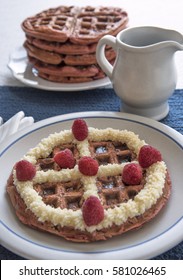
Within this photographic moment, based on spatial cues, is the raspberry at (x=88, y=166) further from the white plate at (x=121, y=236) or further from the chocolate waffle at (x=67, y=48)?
the chocolate waffle at (x=67, y=48)

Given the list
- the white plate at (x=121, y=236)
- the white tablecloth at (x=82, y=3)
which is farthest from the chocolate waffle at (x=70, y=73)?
the white plate at (x=121, y=236)

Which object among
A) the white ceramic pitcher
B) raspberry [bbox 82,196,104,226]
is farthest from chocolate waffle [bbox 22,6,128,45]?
raspberry [bbox 82,196,104,226]

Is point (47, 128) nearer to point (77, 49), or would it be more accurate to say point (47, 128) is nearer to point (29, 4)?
point (77, 49)

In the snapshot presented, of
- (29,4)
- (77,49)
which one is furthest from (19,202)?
(29,4)

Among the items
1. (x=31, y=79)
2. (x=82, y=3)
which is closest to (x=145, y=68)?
(x=31, y=79)

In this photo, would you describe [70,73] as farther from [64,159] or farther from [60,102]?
[64,159]

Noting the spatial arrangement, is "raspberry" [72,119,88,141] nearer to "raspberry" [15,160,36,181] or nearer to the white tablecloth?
"raspberry" [15,160,36,181]
